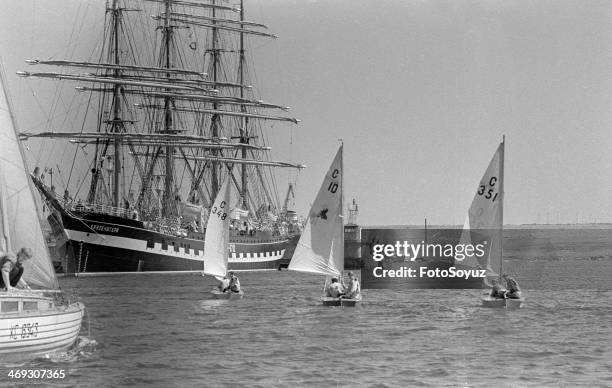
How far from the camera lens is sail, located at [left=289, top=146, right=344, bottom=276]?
2137 inches

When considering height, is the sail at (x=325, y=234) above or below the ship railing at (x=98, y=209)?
below

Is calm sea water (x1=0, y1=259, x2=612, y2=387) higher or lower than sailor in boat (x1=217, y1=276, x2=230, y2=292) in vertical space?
lower

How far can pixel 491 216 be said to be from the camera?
54.7 metres

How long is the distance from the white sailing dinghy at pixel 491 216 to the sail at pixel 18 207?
2682cm

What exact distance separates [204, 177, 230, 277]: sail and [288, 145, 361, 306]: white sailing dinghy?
53.8 feet

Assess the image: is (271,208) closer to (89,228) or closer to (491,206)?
(89,228)

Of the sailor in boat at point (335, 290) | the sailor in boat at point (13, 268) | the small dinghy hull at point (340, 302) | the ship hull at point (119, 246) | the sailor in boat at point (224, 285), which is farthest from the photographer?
the ship hull at point (119, 246)

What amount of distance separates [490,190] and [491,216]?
4.16 feet

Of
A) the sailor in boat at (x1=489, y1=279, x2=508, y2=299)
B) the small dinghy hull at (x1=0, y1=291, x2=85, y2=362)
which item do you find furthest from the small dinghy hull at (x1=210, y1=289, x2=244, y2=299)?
the small dinghy hull at (x1=0, y1=291, x2=85, y2=362)

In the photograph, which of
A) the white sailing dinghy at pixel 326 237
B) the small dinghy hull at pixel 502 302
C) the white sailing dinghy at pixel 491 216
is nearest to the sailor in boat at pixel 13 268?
the white sailing dinghy at pixel 326 237

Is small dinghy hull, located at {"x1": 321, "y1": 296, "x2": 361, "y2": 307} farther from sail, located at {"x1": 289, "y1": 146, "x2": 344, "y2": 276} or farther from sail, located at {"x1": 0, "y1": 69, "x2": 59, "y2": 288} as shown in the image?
sail, located at {"x1": 0, "y1": 69, "x2": 59, "y2": 288}

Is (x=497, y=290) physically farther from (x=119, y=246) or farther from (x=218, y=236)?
(x=119, y=246)

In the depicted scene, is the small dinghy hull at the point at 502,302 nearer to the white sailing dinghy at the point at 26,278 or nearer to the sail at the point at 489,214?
the sail at the point at 489,214

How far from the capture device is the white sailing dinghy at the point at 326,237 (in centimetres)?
5428
